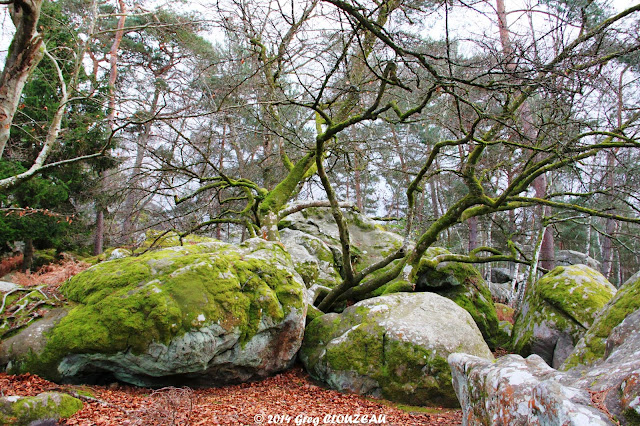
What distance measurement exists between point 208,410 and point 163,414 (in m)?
0.58

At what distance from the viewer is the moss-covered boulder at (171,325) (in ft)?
13.3

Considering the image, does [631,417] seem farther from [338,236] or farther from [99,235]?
[99,235]

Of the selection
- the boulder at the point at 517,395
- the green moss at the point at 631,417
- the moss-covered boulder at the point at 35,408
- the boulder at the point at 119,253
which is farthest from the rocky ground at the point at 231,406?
the boulder at the point at 119,253

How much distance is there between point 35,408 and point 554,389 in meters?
3.88

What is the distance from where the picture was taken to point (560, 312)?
19.7ft

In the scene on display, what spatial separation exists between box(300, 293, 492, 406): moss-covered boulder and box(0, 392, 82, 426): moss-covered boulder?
3185 mm

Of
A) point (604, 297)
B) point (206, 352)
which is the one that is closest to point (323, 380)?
point (206, 352)

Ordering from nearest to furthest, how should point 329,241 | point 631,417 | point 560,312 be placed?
point 631,417 → point 560,312 → point 329,241

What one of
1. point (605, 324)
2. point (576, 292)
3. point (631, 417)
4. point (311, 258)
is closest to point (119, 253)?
point (311, 258)

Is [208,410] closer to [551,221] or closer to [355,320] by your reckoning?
[355,320]

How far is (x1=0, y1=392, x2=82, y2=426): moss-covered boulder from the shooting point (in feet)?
9.21

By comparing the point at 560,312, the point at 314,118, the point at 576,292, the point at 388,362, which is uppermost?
the point at 314,118

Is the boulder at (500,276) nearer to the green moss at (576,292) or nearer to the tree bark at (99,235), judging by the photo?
the green moss at (576,292)

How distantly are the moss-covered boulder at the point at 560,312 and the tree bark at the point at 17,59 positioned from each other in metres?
7.64
